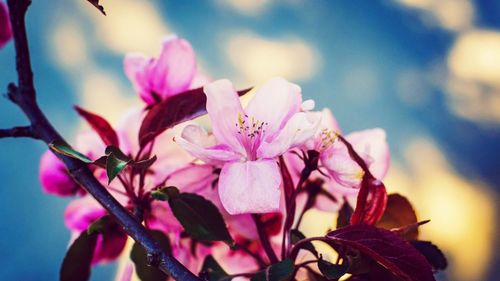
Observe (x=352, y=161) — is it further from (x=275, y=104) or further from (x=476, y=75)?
(x=476, y=75)

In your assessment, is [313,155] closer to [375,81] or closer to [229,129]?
[229,129]

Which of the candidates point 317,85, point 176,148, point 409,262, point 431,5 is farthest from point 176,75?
point 431,5

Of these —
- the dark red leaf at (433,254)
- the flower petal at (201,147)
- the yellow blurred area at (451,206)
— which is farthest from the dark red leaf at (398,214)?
the yellow blurred area at (451,206)

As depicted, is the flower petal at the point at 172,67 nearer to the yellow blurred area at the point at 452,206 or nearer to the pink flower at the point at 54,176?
the pink flower at the point at 54,176

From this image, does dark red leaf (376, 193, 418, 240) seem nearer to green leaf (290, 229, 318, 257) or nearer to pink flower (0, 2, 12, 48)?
green leaf (290, 229, 318, 257)

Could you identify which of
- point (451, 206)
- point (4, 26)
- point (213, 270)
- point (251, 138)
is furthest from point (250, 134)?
point (451, 206)

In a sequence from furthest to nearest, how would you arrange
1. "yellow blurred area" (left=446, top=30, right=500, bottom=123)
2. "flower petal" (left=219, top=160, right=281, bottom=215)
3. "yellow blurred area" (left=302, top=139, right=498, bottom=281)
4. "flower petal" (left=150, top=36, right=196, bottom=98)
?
1. "yellow blurred area" (left=446, top=30, right=500, bottom=123)
2. "yellow blurred area" (left=302, top=139, right=498, bottom=281)
3. "flower petal" (left=150, top=36, right=196, bottom=98)
4. "flower petal" (left=219, top=160, right=281, bottom=215)

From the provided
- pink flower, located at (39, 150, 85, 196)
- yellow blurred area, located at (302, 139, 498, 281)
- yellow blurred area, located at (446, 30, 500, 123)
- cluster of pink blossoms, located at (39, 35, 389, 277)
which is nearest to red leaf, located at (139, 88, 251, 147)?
cluster of pink blossoms, located at (39, 35, 389, 277)
